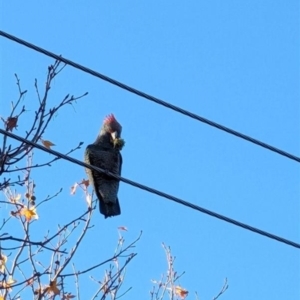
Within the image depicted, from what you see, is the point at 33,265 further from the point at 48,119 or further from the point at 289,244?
the point at 289,244

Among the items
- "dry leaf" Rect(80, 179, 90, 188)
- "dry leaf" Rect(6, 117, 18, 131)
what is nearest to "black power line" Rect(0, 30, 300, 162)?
"dry leaf" Rect(6, 117, 18, 131)

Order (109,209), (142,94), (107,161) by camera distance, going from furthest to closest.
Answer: (107,161) < (109,209) < (142,94)

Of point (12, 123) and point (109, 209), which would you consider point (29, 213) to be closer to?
point (12, 123)

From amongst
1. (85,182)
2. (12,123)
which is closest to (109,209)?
(85,182)

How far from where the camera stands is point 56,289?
505 cm

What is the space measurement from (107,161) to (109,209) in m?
0.65

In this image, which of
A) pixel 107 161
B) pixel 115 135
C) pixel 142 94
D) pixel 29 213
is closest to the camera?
pixel 142 94

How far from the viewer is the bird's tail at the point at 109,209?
23.1ft

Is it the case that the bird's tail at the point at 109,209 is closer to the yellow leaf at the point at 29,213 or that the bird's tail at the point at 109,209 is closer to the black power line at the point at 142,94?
the yellow leaf at the point at 29,213

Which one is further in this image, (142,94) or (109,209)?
(109,209)

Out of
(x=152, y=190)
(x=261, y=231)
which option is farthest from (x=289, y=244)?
(x=152, y=190)

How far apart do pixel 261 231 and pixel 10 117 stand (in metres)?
1.41

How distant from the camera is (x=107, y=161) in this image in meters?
7.59

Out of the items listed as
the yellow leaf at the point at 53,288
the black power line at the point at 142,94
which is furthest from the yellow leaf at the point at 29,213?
the black power line at the point at 142,94
